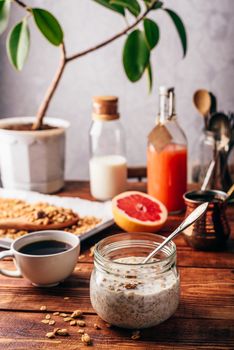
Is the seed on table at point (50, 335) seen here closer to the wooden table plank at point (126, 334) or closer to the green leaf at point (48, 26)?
the wooden table plank at point (126, 334)

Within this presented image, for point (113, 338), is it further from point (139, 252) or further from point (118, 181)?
point (118, 181)

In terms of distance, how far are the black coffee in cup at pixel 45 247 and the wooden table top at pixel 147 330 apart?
8 centimetres

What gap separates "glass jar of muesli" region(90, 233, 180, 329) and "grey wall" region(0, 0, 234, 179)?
5.35ft

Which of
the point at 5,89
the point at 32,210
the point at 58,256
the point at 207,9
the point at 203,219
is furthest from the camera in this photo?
the point at 5,89

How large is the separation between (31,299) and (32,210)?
0.43 m

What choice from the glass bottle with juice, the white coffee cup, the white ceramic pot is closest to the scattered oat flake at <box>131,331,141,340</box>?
the white coffee cup

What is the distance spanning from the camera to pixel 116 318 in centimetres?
103

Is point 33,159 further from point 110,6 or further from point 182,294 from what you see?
point 182,294

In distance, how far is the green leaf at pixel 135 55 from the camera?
1.75 m

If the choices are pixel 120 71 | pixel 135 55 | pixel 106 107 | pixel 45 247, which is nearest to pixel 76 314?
pixel 45 247

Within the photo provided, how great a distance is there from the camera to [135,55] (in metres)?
1.77

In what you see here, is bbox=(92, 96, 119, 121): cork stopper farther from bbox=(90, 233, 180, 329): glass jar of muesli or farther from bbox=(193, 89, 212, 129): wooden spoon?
bbox=(90, 233, 180, 329): glass jar of muesli

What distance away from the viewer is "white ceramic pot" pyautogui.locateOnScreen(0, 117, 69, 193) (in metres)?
1.86

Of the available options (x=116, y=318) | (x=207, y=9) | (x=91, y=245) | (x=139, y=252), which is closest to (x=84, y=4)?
(x=207, y=9)
